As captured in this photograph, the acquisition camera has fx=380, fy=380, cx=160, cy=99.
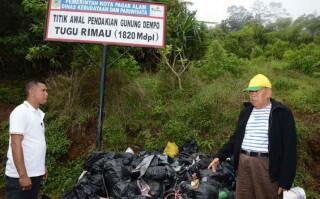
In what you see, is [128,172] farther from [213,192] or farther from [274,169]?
[274,169]

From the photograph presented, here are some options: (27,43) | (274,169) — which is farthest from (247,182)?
(27,43)

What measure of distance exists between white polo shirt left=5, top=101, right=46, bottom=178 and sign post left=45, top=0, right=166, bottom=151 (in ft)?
7.08

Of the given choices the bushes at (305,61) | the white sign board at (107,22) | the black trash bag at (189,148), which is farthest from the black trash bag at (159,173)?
the bushes at (305,61)

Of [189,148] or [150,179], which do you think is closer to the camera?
[150,179]

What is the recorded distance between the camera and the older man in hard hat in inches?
144

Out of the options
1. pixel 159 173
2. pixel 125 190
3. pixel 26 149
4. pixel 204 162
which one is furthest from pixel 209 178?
pixel 26 149

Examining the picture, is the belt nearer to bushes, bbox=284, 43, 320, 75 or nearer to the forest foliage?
the forest foliage

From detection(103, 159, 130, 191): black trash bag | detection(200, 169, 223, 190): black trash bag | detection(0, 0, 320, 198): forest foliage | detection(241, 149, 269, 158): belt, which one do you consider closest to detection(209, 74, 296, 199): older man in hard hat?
detection(241, 149, 269, 158): belt

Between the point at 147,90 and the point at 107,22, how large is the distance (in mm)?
2196

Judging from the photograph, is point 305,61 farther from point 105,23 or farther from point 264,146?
point 264,146

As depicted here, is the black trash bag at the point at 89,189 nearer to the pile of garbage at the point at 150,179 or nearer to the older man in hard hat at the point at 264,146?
the pile of garbage at the point at 150,179

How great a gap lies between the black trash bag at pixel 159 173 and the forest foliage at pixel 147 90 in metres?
1.50

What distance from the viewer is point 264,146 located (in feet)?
12.4

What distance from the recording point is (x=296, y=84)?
354 inches
